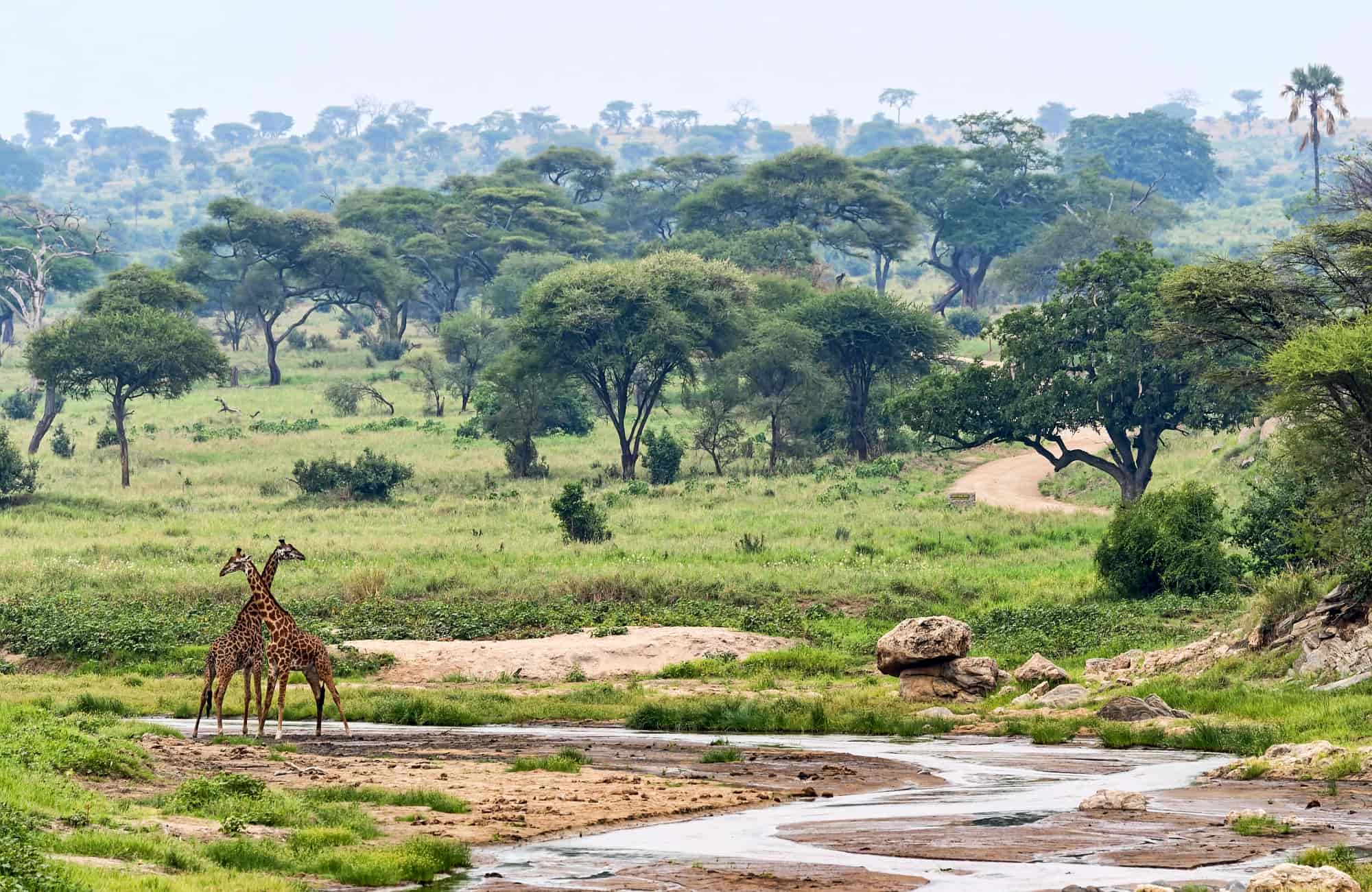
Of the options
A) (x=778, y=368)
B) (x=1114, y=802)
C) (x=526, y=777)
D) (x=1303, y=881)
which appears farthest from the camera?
(x=778, y=368)

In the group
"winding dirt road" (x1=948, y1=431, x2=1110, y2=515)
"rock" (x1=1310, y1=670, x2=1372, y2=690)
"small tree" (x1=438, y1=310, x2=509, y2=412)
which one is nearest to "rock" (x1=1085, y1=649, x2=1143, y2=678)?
"rock" (x1=1310, y1=670, x2=1372, y2=690)

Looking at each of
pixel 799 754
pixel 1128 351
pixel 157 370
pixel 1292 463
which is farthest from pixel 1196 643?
pixel 157 370

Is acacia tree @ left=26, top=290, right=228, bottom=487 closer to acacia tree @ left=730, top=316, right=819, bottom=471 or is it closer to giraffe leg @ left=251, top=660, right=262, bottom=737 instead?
acacia tree @ left=730, top=316, right=819, bottom=471

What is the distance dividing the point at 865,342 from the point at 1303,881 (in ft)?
174

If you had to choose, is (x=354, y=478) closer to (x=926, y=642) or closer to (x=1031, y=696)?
(x=926, y=642)

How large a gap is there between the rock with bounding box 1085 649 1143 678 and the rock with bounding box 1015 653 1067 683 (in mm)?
1131

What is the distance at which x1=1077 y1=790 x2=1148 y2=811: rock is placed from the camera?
17.2m

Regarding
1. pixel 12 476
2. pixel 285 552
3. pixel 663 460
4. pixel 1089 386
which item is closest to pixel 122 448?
pixel 12 476

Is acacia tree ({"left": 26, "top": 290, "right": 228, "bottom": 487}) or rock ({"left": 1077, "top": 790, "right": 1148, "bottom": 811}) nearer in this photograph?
rock ({"left": 1077, "top": 790, "right": 1148, "bottom": 811})

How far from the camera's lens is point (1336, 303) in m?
34.8

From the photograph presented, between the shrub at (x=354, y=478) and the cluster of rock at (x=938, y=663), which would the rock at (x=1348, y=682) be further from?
the shrub at (x=354, y=478)

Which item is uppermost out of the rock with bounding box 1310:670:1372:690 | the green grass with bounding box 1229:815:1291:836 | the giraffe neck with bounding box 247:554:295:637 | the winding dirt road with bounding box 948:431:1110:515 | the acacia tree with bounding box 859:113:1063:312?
the acacia tree with bounding box 859:113:1063:312

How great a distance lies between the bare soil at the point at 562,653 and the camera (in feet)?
100

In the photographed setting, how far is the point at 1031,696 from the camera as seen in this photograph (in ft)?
84.2
